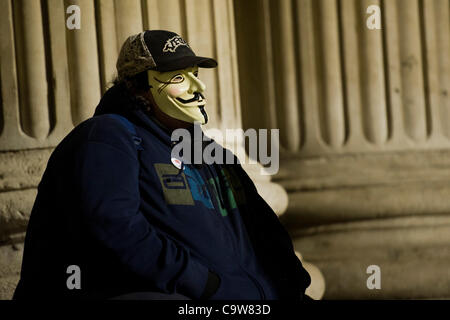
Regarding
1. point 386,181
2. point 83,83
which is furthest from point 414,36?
point 83,83

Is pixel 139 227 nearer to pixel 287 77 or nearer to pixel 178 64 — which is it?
pixel 178 64

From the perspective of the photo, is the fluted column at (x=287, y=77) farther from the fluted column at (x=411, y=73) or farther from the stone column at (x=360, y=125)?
the fluted column at (x=411, y=73)

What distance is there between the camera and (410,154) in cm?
454

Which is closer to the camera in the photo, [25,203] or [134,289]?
[134,289]

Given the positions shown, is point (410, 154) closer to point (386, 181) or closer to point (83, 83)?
point (386, 181)

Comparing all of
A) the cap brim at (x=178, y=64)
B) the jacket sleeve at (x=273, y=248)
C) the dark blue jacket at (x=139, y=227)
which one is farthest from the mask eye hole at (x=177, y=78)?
the jacket sleeve at (x=273, y=248)

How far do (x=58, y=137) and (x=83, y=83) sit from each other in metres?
0.30

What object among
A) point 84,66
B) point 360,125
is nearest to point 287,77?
point 360,125

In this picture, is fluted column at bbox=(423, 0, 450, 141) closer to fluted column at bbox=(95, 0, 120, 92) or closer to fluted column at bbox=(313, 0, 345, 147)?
fluted column at bbox=(313, 0, 345, 147)

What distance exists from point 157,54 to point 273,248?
0.84 m

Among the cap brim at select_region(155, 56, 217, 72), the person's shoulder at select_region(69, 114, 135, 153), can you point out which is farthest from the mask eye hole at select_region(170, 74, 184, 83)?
the person's shoulder at select_region(69, 114, 135, 153)

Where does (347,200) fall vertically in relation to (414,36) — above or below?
below

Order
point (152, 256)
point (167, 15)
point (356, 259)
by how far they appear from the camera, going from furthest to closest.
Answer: point (356, 259)
point (167, 15)
point (152, 256)

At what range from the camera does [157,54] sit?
259 cm
